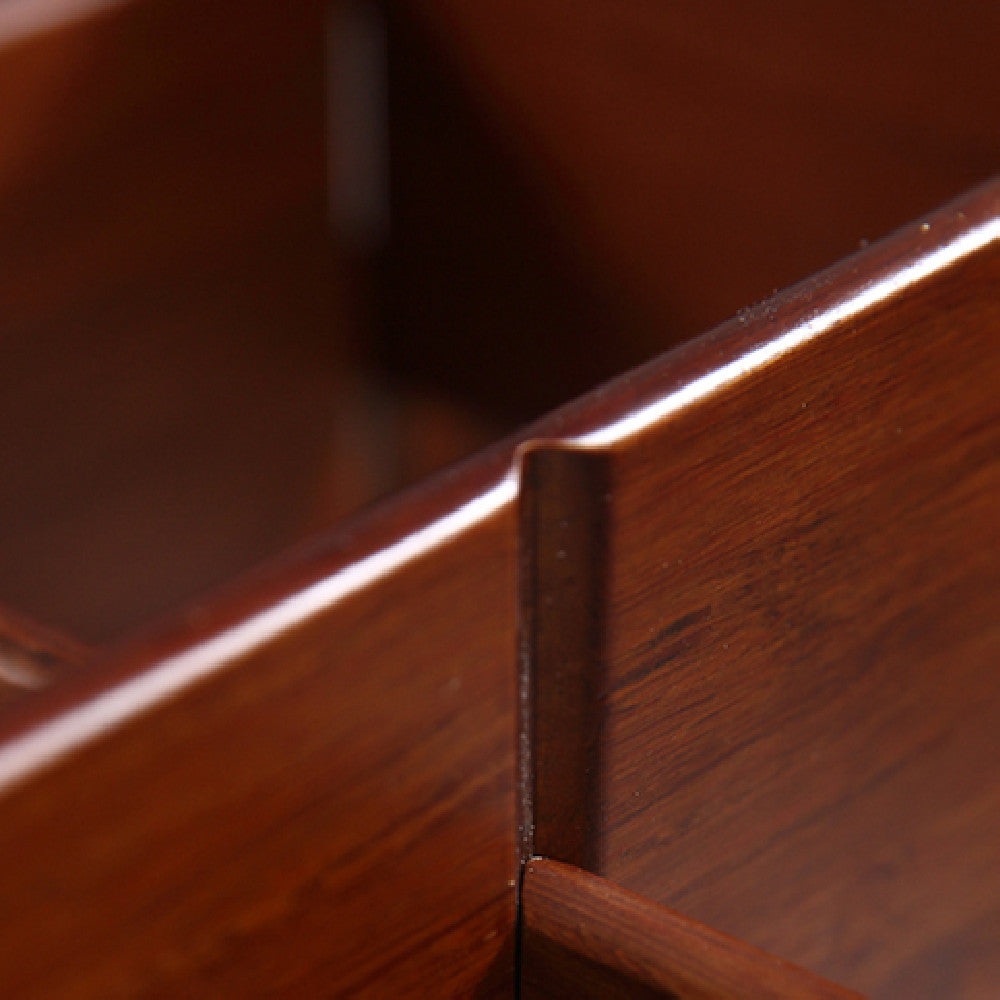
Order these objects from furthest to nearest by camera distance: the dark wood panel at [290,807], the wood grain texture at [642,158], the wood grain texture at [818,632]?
the wood grain texture at [642,158]
the wood grain texture at [818,632]
the dark wood panel at [290,807]

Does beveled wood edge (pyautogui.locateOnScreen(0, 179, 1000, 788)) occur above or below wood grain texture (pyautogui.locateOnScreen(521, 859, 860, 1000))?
above

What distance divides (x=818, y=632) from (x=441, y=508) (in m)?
0.18

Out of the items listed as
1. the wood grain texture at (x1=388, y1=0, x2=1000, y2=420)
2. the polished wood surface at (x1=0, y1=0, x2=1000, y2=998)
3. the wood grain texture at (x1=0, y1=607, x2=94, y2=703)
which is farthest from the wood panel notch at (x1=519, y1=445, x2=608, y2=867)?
the wood grain texture at (x1=388, y1=0, x2=1000, y2=420)

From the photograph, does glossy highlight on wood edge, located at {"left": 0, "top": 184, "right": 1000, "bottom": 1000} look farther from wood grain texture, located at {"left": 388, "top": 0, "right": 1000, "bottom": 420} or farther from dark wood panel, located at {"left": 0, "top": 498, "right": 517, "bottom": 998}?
wood grain texture, located at {"left": 388, "top": 0, "right": 1000, "bottom": 420}

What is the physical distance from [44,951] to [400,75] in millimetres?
908

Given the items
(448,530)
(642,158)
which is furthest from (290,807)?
(642,158)

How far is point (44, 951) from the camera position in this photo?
0.34m

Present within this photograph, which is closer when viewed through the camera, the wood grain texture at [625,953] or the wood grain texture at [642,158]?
the wood grain texture at [625,953]

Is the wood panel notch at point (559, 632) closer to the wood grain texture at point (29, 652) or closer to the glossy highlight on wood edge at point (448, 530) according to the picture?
the glossy highlight on wood edge at point (448, 530)

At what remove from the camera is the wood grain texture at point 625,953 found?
402mm

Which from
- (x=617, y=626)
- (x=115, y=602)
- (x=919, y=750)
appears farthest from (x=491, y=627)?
(x=115, y=602)

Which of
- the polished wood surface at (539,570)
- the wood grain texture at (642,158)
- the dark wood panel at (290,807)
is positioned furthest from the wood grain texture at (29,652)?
the wood grain texture at (642,158)

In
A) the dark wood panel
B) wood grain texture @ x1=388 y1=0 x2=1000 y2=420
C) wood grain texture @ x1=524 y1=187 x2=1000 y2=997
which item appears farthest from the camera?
wood grain texture @ x1=388 y1=0 x2=1000 y2=420

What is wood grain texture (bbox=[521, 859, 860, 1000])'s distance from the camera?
402 mm
